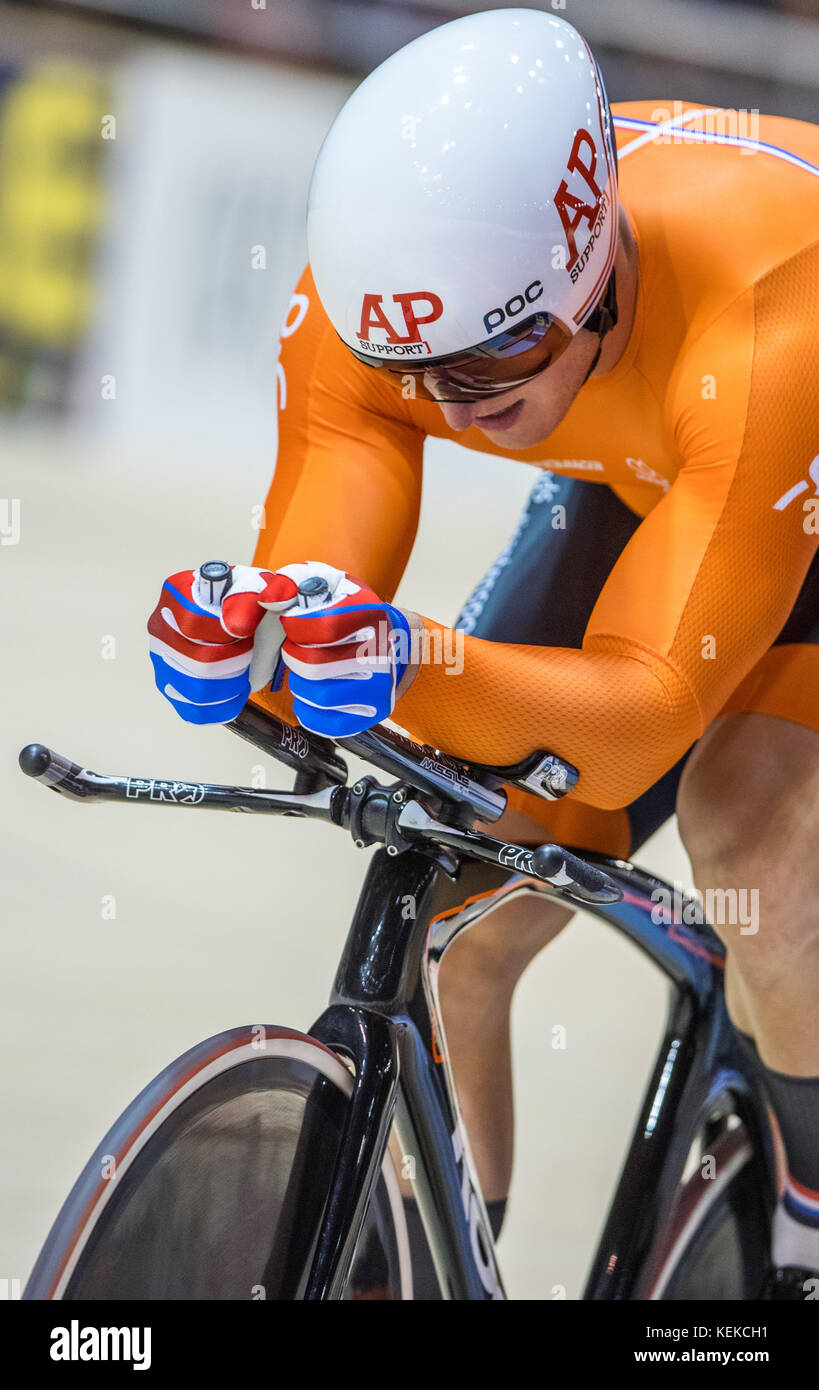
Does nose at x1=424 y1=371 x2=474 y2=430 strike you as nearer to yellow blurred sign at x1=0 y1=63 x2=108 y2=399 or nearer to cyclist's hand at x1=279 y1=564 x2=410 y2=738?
cyclist's hand at x1=279 y1=564 x2=410 y2=738

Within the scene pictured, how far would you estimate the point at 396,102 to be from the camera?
5.21 ft

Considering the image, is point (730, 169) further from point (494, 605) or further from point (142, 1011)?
point (142, 1011)

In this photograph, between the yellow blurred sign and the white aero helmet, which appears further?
the yellow blurred sign

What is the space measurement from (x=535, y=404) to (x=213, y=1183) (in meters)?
1.00

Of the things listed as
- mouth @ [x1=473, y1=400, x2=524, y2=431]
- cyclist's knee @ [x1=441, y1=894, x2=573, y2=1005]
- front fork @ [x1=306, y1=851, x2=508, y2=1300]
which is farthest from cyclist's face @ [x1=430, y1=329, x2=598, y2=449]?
cyclist's knee @ [x1=441, y1=894, x2=573, y2=1005]

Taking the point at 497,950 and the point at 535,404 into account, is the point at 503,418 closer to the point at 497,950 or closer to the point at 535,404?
the point at 535,404

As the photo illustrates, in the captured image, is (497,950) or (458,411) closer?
Answer: (458,411)

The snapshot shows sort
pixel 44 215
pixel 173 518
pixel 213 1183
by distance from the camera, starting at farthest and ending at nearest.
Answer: pixel 44 215 < pixel 173 518 < pixel 213 1183

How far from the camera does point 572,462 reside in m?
2.07

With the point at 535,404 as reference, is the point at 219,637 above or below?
below

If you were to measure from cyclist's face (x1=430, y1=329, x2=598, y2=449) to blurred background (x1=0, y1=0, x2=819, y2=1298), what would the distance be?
5.03 ft

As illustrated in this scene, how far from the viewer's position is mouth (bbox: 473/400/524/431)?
5.89 ft

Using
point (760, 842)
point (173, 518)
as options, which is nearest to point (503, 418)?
point (760, 842)
